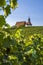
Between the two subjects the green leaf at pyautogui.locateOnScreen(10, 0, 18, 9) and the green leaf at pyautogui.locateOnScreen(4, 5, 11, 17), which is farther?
the green leaf at pyautogui.locateOnScreen(4, 5, 11, 17)

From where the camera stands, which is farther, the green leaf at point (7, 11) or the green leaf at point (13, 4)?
the green leaf at point (7, 11)

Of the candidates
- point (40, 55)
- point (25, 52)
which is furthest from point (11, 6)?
point (40, 55)

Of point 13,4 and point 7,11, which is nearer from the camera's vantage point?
point 13,4

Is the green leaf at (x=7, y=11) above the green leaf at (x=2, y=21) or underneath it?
above

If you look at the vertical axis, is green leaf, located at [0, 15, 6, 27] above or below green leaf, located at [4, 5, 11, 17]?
below

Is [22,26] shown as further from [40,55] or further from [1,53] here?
[40,55]

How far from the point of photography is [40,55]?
222 inches

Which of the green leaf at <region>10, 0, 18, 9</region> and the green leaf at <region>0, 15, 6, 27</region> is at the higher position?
the green leaf at <region>10, 0, 18, 9</region>

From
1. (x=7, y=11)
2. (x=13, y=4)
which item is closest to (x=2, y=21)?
(x=7, y=11)

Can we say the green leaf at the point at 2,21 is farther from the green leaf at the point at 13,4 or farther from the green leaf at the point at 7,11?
the green leaf at the point at 13,4

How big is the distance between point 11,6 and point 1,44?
21.5 inches

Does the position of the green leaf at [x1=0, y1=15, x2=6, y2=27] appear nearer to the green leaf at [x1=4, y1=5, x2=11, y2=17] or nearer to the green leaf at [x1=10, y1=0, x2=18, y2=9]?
the green leaf at [x1=4, y1=5, x2=11, y2=17]

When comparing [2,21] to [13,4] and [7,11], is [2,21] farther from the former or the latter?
[13,4]

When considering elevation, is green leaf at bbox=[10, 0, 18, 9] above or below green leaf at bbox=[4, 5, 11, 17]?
above
